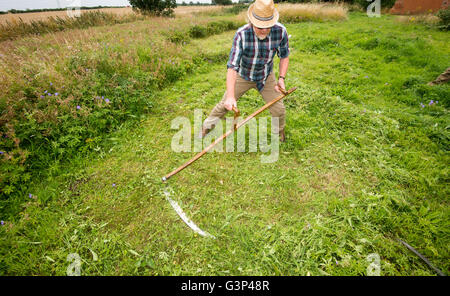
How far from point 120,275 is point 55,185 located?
190 cm

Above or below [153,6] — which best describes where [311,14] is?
below

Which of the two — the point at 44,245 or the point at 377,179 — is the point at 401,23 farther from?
the point at 44,245

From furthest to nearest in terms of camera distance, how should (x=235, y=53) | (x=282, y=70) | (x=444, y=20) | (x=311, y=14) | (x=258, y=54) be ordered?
(x=311, y=14)
(x=444, y=20)
(x=282, y=70)
(x=258, y=54)
(x=235, y=53)

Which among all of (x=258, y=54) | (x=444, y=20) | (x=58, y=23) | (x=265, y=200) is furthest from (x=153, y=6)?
(x=444, y=20)

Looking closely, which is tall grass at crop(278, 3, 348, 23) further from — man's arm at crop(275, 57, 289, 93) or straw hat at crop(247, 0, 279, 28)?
straw hat at crop(247, 0, 279, 28)

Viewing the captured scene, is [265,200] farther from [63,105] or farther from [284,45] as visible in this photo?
[63,105]

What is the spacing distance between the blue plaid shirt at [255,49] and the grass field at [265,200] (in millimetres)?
1562

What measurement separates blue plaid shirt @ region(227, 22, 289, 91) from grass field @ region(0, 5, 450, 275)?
5.13 ft

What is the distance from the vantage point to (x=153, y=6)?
13.9 metres

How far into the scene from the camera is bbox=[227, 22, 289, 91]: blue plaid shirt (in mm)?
2697

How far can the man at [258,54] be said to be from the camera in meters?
2.49

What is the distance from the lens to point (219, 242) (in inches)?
99.8

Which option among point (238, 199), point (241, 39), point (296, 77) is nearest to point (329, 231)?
point (238, 199)

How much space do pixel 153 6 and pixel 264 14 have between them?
15239mm
